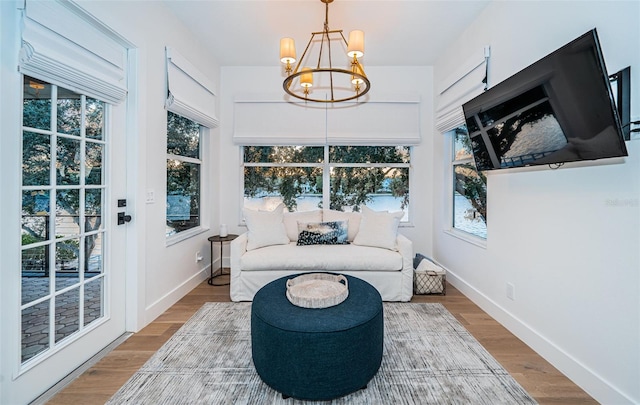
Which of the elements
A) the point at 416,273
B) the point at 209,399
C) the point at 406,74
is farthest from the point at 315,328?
the point at 406,74

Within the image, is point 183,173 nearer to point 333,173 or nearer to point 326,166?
point 326,166

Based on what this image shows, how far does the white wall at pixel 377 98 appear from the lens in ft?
13.2

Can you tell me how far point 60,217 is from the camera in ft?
5.96

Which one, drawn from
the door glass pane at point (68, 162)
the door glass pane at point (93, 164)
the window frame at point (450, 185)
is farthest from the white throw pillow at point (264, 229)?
the window frame at point (450, 185)

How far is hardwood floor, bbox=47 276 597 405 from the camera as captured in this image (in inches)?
66.1

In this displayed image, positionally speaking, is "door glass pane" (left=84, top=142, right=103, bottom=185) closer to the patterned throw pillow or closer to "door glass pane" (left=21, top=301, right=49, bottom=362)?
"door glass pane" (left=21, top=301, right=49, bottom=362)

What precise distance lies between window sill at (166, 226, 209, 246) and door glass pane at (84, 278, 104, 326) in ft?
2.43

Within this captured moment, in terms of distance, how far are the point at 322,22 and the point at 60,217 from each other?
2.73m

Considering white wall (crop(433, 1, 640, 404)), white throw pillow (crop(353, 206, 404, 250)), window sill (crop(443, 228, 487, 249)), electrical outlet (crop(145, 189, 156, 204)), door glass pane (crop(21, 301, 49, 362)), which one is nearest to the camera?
white wall (crop(433, 1, 640, 404))

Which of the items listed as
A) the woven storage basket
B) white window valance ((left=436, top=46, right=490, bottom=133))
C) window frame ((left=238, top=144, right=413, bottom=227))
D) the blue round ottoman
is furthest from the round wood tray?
white window valance ((left=436, top=46, right=490, bottom=133))

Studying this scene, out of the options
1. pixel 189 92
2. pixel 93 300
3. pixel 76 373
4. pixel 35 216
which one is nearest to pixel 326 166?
pixel 189 92

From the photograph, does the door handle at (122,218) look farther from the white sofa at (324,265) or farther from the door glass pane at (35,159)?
the white sofa at (324,265)

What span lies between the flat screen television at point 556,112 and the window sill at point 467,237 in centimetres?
96

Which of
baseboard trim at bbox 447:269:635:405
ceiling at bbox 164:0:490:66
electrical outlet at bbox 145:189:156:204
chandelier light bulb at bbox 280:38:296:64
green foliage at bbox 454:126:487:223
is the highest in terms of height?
ceiling at bbox 164:0:490:66
